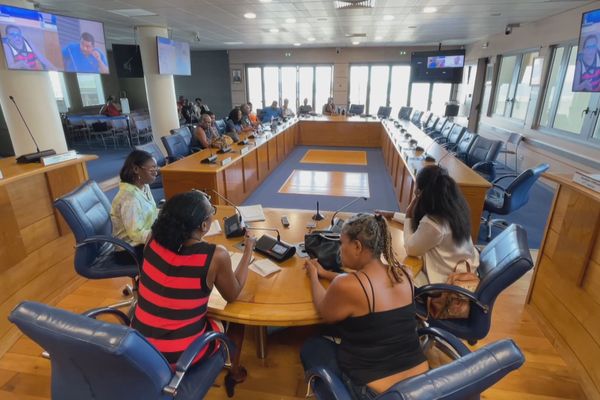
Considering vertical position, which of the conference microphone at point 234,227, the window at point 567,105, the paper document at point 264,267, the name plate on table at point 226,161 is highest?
the window at point 567,105

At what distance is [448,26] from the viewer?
6594 millimetres

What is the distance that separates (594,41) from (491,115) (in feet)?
17.8

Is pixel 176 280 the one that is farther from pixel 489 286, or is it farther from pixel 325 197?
pixel 325 197

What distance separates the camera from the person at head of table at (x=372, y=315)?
114 centimetres

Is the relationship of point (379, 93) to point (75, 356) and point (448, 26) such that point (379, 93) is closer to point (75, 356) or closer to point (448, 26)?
point (448, 26)

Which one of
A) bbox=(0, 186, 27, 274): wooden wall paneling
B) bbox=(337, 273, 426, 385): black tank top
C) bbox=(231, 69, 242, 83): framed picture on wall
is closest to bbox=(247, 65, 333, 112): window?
bbox=(231, 69, 242, 83): framed picture on wall

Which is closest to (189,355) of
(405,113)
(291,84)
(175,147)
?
(175,147)

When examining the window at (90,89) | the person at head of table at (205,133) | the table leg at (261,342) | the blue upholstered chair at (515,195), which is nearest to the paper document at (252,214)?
the table leg at (261,342)

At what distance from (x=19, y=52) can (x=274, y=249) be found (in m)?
3.84

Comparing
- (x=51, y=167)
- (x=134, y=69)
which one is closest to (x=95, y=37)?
(x=134, y=69)

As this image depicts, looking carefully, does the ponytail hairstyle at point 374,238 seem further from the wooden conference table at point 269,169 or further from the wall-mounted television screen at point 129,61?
the wall-mounted television screen at point 129,61

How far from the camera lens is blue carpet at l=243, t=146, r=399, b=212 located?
14.1 feet

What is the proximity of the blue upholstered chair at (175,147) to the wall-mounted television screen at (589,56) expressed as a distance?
4702 millimetres

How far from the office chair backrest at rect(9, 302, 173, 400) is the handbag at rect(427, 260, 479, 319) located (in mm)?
1220
